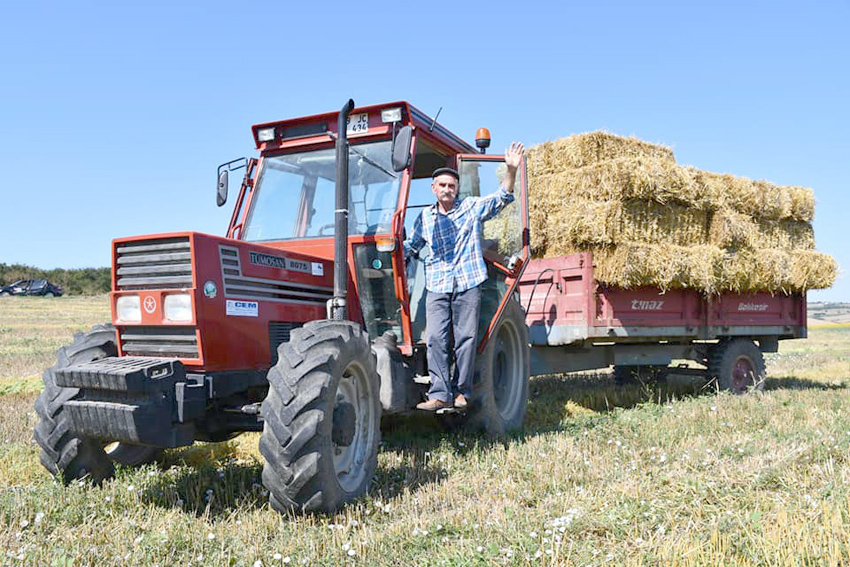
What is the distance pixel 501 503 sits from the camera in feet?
13.4

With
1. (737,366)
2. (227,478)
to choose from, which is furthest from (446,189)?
(737,366)

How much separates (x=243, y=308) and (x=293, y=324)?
561 mm

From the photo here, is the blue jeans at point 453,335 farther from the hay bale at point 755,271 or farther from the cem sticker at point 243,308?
the hay bale at point 755,271

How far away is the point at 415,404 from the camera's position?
534cm

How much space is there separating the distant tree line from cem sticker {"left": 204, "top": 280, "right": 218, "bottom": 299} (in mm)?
46161

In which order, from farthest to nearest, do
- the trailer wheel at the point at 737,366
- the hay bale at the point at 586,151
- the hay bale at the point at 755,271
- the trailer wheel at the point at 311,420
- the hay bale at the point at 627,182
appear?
the trailer wheel at the point at 737,366
the hay bale at the point at 755,271
the hay bale at the point at 586,151
the hay bale at the point at 627,182
the trailer wheel at the point at 311,420

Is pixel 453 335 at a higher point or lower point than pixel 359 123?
lower

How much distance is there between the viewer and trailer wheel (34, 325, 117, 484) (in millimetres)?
4191

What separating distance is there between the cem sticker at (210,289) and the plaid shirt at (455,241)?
5.46 feet

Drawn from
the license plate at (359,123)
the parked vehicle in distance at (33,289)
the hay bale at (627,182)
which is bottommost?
the parked vehicle in distance at (33,289)

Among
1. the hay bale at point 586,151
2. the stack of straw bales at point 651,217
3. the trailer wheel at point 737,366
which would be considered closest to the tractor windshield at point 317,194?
the stack of straw bales at point 651,217

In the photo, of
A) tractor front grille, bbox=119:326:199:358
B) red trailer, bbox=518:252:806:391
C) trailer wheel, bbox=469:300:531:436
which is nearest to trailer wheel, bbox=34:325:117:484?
tractor front grille, bbox=119:326:199:358

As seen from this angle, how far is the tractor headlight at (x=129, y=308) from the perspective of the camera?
4.26 meters

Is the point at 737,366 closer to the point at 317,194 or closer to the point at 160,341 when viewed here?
the point at 317,194
